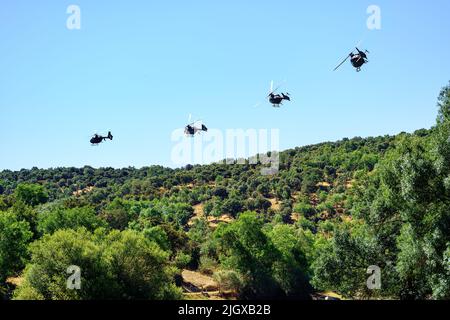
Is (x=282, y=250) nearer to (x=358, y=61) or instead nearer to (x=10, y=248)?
(x=10, y=248)

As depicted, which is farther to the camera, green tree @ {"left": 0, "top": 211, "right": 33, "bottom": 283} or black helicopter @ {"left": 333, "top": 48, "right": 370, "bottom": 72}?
green tree @ {"left": 0, "top": 211, "right": 33, "bottom": 283}

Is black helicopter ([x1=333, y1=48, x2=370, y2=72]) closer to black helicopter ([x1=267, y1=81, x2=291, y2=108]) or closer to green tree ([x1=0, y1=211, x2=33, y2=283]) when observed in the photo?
black helicopter ([x1=267, y1=81, x2=291, y2=108])

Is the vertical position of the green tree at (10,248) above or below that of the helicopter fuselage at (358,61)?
below

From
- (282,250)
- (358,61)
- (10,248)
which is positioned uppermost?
(358,61)

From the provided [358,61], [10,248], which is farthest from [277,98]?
[10,248]

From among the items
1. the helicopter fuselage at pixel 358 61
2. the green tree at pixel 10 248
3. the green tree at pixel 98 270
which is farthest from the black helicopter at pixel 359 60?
the green tree at pixel 10 248

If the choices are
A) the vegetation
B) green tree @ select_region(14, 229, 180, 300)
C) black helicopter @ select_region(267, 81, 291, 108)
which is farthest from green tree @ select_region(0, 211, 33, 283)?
black helicopter @ select_region(267, 81, 291, 108)

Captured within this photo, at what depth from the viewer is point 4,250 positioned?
6794cm

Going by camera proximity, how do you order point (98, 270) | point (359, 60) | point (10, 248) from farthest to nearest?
1. point (10, 248)
2. point (98, 270)
3. point (359, 60)

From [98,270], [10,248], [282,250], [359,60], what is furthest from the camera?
[282,250]

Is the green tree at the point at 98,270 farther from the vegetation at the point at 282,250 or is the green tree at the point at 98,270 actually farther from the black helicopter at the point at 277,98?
the black helicopter at the point at 277,98

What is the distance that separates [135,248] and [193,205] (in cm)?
12848

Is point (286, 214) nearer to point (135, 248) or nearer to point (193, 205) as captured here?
point (193, 205)
